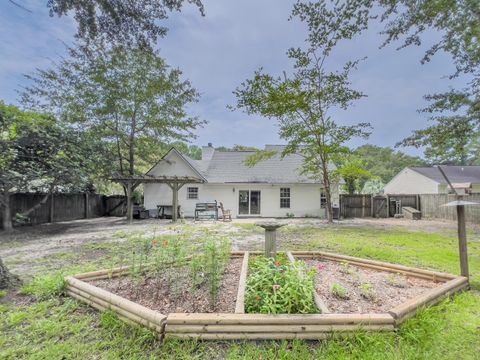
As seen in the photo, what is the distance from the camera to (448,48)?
8969mm

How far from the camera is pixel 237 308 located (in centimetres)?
252

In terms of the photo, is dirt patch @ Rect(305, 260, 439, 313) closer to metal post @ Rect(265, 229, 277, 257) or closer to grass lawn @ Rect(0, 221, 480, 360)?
grass lawn @ Rect(0, 221, 480, 360)

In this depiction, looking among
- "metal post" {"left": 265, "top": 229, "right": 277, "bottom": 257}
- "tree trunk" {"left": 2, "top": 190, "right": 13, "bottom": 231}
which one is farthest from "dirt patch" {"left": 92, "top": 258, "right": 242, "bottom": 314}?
"tree trunk" {"left": 2, "top": 190, "right": 13, "bottom": 231}

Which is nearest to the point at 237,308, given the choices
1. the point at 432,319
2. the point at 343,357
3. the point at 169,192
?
the point at 343,357

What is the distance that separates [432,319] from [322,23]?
9124mm

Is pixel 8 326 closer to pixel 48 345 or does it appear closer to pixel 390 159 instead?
pixel 48 345

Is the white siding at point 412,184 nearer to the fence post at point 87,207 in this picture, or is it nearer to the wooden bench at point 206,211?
the wooden bench at point 206,211

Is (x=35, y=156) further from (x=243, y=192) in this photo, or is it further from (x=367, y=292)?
(x=367, y=292)

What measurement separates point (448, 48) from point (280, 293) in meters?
11.5

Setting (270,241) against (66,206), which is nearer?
(270,241)

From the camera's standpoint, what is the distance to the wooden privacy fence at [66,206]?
10477 millimetres

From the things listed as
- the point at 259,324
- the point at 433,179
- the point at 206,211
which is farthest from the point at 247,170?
the point at 433,179

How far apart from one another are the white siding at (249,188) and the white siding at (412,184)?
13157mm

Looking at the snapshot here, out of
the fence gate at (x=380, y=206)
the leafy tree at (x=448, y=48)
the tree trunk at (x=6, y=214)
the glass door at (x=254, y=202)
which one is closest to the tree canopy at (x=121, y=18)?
the leafy tree at (x=448, y=48)
